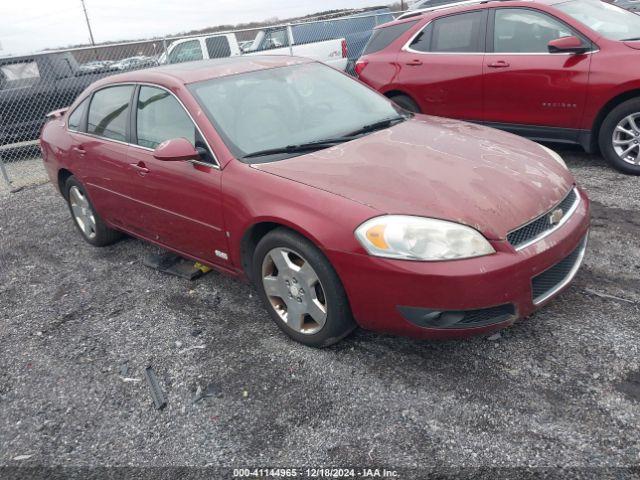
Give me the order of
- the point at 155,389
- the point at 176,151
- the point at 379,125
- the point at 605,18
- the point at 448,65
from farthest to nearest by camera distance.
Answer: the point at 448,65
the point at 605,18
the point at 379,125
the point at 176,151
the point at 155,389

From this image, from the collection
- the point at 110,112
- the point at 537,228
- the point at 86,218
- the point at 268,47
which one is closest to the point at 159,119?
the point at 110,112

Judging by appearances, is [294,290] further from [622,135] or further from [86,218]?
[622,135]

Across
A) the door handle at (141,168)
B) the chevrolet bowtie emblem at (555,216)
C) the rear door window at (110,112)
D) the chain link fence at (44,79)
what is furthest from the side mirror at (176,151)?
the chain link fence at (44,79)

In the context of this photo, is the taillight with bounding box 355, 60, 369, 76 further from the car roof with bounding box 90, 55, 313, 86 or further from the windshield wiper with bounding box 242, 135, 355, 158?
the windshield wiper with bounding box 242, 135, 355, 158

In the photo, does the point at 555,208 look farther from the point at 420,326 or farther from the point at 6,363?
the point at 6,363

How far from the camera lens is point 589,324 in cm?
311

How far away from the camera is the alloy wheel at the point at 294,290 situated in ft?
9.89

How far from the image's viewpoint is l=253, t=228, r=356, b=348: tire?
9.47 ft

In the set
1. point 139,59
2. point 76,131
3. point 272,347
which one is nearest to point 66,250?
point 76,131

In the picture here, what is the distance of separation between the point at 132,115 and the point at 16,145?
7162 millimetres

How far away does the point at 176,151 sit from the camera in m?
3.34

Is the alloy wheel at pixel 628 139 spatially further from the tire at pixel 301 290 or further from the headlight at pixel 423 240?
the tire at pixel 301 290

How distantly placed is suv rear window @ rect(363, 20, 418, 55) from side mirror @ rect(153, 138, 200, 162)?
14.5ft

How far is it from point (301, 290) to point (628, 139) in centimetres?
397
